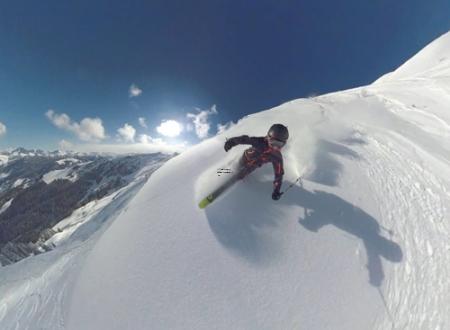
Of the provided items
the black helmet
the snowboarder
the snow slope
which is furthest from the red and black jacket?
the snow slope

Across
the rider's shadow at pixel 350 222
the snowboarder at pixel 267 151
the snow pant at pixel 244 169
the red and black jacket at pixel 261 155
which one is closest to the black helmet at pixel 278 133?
the snowboarder at pixel 267 151

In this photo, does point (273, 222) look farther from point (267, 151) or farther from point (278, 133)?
point (278, 133)

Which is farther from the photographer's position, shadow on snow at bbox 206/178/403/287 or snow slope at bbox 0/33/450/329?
shadow on snow at bbox 206/178/403/287

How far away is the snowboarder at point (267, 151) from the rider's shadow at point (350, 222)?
0.89 m

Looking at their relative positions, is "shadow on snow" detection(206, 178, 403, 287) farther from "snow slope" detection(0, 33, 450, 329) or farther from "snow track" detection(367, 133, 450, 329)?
"snow track" detection(367, 133, 450, 329)

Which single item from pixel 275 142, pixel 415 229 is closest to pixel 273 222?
pixel 275 142

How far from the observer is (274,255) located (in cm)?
620

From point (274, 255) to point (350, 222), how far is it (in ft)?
8.36

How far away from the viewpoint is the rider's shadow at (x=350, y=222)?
6279 mm

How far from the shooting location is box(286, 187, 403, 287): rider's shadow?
20.6 ft

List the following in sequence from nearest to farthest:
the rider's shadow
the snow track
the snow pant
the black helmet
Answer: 1. the snow track
2. the rider's shadow
3. the black helmet
4. the snow pant

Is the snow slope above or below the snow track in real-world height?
above

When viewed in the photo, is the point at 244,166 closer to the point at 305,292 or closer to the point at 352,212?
the point at 352,212

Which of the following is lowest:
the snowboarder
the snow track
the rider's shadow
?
the snow track
